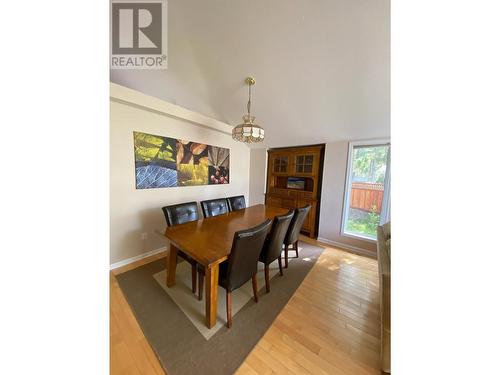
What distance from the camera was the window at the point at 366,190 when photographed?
277 centimetres

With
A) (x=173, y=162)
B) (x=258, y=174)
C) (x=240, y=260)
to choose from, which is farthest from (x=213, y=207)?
(x=258, y=174)

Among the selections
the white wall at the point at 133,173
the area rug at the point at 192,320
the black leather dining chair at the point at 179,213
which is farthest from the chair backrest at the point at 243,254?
the white wall at the point at 133,173

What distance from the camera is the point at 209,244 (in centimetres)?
150

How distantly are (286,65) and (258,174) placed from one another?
2.37 meters

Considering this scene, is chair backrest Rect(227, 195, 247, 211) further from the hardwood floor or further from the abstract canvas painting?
→ the hardwood floor

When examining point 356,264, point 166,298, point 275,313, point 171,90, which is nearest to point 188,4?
point 171,90

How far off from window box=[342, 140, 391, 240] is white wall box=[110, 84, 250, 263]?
275cm

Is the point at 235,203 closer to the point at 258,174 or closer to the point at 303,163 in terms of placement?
the point at 258,174

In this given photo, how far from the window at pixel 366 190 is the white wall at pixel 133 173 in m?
2.75

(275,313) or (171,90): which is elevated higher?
(171,90)

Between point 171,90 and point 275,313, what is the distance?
11.9 ft

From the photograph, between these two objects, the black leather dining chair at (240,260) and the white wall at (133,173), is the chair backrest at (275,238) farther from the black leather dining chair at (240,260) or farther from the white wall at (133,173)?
the white wall at (133,173)
